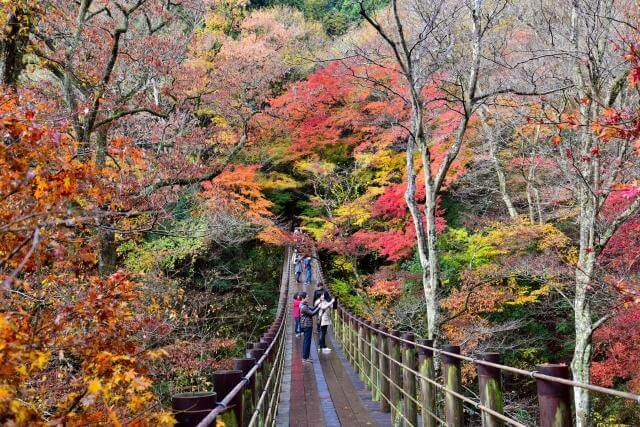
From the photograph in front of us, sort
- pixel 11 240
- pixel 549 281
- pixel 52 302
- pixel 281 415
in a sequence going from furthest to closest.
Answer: pixel 549 281
pixel 281 415
pixel 52 302
pixel 11 240

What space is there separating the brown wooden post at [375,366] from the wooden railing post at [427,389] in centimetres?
222

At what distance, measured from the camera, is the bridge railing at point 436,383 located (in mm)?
2102

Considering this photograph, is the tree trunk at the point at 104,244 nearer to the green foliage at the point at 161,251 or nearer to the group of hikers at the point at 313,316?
the group of hikers at the point at 313,316

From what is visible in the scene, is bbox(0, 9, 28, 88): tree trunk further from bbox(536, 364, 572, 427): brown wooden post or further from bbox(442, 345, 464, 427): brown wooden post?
bbox(536, 364, 572, 427): brown wooden post

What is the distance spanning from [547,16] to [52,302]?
10542mm

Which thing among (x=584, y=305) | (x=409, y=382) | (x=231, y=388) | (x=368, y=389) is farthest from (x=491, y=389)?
(x=584, y=305)

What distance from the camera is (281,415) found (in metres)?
6.28

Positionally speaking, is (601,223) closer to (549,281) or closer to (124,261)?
(549,281)

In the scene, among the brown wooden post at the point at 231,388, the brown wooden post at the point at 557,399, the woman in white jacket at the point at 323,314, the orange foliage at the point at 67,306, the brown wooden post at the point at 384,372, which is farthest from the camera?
the woman in white jacket at the point at 323,314

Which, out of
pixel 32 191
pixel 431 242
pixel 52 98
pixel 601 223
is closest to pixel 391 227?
pixel 601 223

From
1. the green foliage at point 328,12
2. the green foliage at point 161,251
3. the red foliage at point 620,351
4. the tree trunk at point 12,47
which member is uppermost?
the green foliage at point 328,12

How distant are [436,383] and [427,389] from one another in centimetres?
41

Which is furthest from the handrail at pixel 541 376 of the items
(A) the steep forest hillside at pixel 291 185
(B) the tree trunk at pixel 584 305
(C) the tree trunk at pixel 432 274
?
(B) the tree trunk at pixel 584 305

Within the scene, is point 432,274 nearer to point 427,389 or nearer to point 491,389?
point 427,389
